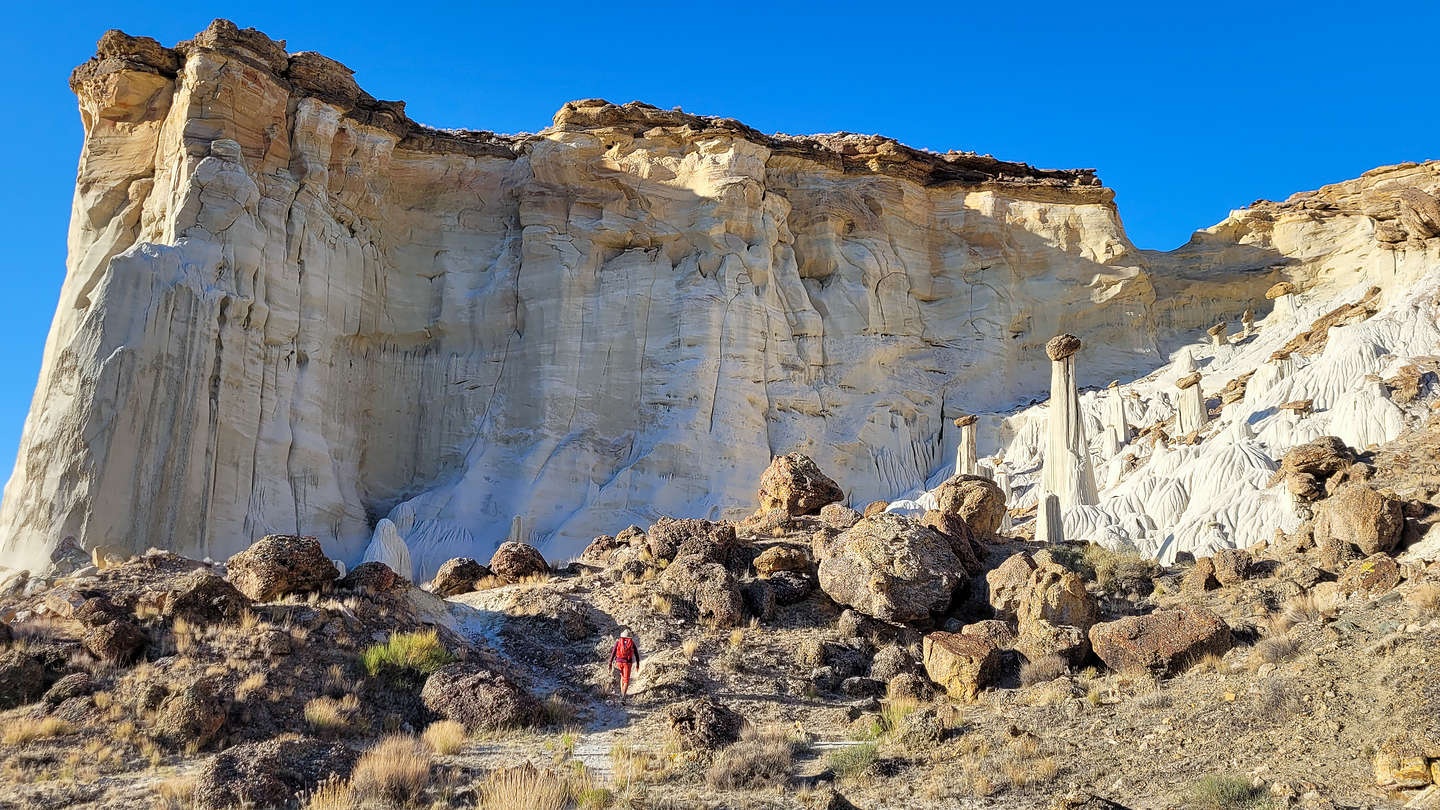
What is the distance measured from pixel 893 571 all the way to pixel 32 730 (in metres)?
10.4

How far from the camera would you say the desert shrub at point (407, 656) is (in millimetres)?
13531

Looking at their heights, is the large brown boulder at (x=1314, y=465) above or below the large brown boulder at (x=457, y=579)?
above

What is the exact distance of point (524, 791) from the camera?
9438mm

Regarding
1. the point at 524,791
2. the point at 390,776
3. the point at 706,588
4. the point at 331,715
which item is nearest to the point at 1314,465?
the point at 706,588

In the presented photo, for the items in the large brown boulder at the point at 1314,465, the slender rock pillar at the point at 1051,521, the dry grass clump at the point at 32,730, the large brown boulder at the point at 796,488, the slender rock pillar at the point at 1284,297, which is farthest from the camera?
the slender rock pillar at the point at 1284,297

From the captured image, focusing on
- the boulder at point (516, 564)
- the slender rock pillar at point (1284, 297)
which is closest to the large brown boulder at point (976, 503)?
the boulder at point (516, 564)

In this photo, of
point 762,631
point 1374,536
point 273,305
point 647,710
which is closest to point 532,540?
point 273,305

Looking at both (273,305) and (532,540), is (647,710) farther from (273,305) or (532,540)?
(273,305)

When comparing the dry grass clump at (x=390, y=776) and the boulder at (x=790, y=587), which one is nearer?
the dry grass clump at (x=390, y=776)

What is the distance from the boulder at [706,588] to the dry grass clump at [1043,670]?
13.8 ft

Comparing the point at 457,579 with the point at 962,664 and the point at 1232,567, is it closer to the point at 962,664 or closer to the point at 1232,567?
the point at 962,664

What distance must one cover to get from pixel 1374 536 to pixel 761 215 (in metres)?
23.9

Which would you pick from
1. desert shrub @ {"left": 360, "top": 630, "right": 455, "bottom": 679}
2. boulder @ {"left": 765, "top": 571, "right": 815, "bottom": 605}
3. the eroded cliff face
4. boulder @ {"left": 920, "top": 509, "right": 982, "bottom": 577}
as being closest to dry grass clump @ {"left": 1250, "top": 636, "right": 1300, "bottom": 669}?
boulder @ {"left": 920, "top": 509, "right": 982, "bottom": 577}

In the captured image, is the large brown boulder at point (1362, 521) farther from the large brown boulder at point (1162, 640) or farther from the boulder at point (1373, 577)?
the large brown boulder at point (1162, 640)
